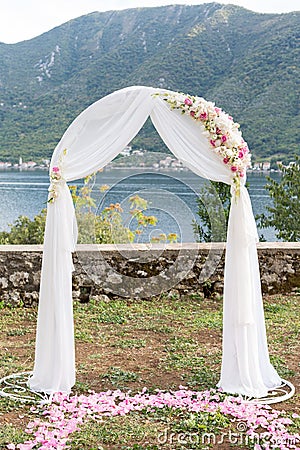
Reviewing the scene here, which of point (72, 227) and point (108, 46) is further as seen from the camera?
point (108, 46)

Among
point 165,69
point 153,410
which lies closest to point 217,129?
point 153,410

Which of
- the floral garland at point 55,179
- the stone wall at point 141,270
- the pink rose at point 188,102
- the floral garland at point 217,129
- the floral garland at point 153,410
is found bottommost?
the floral garland at point 153,410

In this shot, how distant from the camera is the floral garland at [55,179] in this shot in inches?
176

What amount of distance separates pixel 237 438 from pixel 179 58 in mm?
15320

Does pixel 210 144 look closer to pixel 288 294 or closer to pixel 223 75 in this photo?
pixel 288 294

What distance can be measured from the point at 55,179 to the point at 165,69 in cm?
1408

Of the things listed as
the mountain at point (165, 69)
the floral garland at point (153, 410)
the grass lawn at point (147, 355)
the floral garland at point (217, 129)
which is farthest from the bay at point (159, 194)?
the mountain at point (165, 69)

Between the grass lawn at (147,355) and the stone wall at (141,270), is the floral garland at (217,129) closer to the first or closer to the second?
the grass lawn at (147,355)

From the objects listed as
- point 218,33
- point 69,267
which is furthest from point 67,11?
point 69,267

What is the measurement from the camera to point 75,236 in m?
4.66

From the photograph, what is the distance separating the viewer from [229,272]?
452 cm

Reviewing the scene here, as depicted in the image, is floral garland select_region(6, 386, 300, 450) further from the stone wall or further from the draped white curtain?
the stone wall

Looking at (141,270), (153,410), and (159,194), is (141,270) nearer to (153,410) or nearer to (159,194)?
(159,194)

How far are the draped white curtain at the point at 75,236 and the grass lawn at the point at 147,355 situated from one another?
28cm
